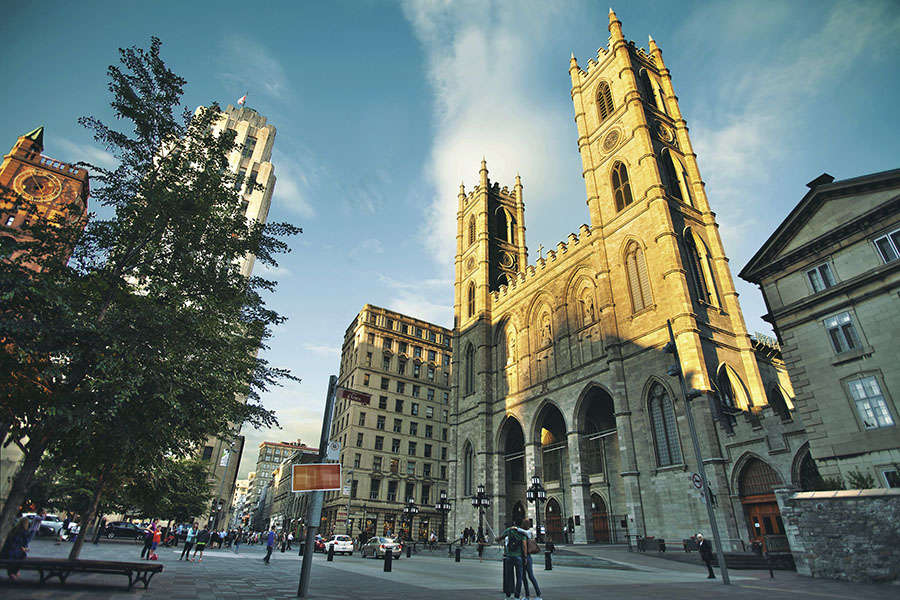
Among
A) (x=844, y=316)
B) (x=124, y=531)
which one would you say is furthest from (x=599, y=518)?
(x=124, y=531)

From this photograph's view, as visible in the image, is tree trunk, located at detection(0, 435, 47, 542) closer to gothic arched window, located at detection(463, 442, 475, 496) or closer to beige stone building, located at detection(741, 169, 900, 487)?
beige stone building, located at detection(741, 169, 900, 487)

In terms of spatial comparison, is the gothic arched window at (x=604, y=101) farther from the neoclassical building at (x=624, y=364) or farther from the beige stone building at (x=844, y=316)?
the beige stone building at (x=844, y=316)

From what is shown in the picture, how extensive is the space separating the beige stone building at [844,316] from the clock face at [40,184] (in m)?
55.6

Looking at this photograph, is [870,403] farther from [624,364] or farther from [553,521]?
[553,521]

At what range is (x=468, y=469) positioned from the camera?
42.1 m

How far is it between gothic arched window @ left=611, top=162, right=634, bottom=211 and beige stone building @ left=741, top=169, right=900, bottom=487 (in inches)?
668

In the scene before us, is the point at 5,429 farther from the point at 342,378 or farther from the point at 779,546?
the point at 342,378

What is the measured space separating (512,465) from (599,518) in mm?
11453

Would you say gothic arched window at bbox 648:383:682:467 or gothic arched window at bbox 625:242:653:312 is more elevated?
gothic arched window at bbox 625:242:653:312

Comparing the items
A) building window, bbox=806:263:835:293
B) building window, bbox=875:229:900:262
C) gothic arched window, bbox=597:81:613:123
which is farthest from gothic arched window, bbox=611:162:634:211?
building window, bbox=875:229:900:262

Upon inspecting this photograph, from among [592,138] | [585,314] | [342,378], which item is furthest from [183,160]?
[342,378]

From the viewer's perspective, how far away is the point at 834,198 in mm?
17547

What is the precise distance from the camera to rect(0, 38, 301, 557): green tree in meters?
8.32

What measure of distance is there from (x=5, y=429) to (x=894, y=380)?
24.7m
